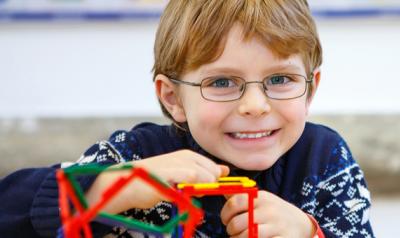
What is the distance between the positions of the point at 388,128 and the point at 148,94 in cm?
75

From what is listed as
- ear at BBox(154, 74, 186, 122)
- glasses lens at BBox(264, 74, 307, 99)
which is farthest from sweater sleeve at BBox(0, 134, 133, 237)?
glasses lens at BBox(264, 74, 307, 99)

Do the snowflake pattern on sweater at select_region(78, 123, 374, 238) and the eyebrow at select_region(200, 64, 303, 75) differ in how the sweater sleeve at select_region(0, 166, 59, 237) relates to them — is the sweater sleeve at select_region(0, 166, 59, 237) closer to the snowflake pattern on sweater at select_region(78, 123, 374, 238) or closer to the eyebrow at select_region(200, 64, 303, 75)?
the snowflake pattern on sweater at select_region(78, 123, 374, 238)

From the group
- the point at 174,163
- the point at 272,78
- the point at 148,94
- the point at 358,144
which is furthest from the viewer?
the point at 148,94

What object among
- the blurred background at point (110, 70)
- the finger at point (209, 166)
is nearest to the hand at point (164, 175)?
→ the finger at point (209, 166)

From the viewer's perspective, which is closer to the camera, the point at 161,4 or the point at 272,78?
the point at 272,78

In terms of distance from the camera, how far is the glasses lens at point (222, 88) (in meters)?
0.77

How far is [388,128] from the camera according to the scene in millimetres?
2016

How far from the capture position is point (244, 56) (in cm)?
76

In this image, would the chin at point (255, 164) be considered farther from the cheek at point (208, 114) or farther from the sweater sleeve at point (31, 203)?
the sweater sleeve at point (31, 203)

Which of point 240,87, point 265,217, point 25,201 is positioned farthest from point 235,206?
point 25,201

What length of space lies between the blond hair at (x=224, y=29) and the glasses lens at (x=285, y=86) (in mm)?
28

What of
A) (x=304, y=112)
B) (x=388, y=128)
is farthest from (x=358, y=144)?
(x=304, y=112)

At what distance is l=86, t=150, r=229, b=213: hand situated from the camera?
0.61 metres

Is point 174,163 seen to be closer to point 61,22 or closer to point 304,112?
point 304,112
